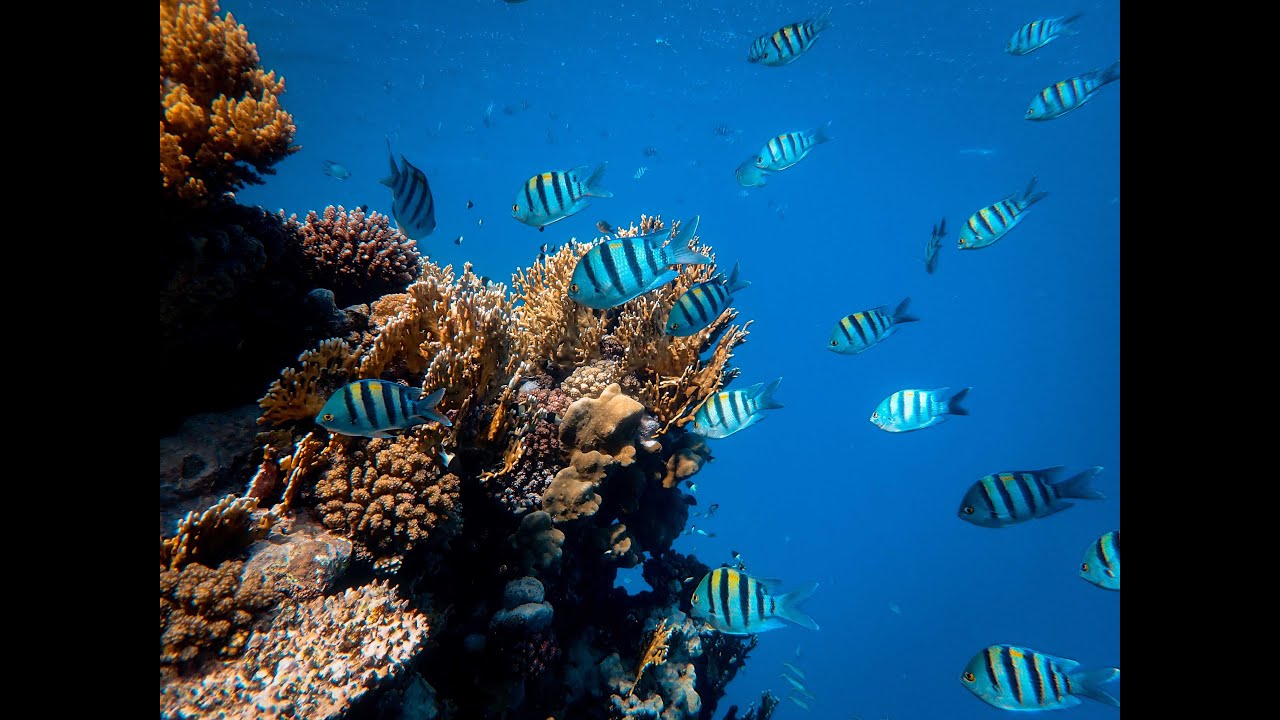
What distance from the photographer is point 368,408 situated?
9.05 feet

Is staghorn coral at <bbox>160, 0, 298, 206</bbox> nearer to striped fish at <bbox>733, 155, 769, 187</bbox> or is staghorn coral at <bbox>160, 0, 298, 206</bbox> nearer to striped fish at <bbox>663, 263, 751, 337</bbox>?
striped fish at <bbox>663, 263, 751, 337</bbox>

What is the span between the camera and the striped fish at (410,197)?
399 centimetres

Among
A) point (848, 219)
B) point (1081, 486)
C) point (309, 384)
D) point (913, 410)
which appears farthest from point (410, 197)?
point (848, 219)

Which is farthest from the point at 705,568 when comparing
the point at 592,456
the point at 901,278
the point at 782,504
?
the point at 901,278

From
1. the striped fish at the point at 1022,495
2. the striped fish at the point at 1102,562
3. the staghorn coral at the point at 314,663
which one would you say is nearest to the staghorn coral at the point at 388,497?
the staghorn coral at the point at 314,663

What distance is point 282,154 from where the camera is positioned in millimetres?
3518

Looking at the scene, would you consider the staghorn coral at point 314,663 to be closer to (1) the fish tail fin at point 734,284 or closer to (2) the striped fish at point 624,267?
(2) the striped fish at point 624,267

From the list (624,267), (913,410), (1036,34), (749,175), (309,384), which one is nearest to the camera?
(309,384)

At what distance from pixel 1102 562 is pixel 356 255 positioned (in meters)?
6.61

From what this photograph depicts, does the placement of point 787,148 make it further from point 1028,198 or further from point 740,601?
point 740,601

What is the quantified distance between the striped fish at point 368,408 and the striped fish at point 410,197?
1706 mm

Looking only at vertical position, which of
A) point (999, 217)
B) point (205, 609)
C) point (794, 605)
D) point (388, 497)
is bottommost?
point (794, 605)

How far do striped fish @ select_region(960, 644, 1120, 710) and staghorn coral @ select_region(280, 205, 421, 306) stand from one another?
5.82 m
